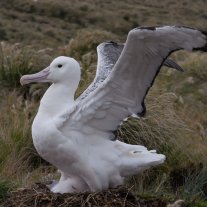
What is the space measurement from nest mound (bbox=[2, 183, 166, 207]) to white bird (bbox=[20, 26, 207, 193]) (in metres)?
0.18

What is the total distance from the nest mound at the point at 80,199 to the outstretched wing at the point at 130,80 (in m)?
0.50

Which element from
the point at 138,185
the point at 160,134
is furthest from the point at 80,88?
the point at 138,185

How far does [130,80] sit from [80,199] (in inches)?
38.3

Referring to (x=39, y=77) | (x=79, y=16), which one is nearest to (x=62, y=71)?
(x=39, y=77)

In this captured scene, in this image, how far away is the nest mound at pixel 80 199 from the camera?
18.4 feet

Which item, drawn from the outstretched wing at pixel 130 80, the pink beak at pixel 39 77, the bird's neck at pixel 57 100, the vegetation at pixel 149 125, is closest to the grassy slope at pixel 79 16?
the vegetation at pixel 149 125

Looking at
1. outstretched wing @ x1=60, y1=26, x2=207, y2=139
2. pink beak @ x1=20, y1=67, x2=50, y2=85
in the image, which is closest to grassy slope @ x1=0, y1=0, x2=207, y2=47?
pink beak @ x1=20, y1=67, x2=50, y2=85

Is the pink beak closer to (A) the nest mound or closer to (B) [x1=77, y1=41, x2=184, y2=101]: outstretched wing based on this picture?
(B) [x1=77, y1=41, x2=184, y2=101]: outstretched wing

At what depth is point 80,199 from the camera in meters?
5.61

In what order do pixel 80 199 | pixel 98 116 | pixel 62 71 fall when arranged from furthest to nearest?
pixel 62 71 < pixel 98 116 < pixel 80 199

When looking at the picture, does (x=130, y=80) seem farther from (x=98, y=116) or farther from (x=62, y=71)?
(x=62, y=71)

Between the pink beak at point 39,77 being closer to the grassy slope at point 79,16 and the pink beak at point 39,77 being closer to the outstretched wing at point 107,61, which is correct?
the outstretched wing at point 107,61

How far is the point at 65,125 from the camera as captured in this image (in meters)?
5.71

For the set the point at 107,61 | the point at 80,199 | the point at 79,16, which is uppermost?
the point at 107,61
